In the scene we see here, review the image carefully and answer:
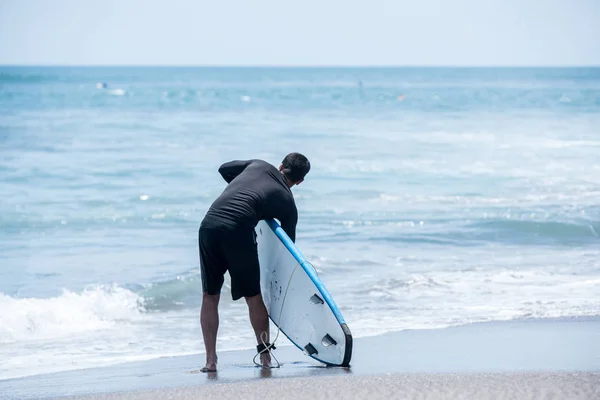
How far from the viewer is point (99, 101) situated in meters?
50.1

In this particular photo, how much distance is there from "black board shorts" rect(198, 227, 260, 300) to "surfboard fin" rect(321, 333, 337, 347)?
1.57 feet

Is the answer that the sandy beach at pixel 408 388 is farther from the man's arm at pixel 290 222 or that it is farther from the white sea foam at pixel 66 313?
the white sea foam at pixel 66 313

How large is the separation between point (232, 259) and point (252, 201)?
35cm

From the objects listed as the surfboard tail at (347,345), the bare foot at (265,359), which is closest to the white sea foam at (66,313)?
the bare foot at (265,359)

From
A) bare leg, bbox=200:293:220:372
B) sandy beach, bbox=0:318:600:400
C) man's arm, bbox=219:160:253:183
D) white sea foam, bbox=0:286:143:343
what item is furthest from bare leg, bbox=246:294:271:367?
white sea foam, bbox=0:286:143:343

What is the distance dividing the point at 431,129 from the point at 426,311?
23745mm

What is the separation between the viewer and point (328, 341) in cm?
507

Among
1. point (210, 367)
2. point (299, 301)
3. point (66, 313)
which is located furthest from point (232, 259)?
point (66, 313)

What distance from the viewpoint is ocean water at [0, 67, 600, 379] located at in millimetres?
7047

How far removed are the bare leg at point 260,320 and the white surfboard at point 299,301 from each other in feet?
0.60

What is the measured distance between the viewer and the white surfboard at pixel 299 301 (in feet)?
16.5

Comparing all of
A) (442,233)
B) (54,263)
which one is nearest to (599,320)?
(442,233)

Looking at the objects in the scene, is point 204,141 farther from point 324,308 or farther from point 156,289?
point 324,308

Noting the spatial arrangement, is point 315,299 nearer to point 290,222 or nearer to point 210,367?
point 290,222
